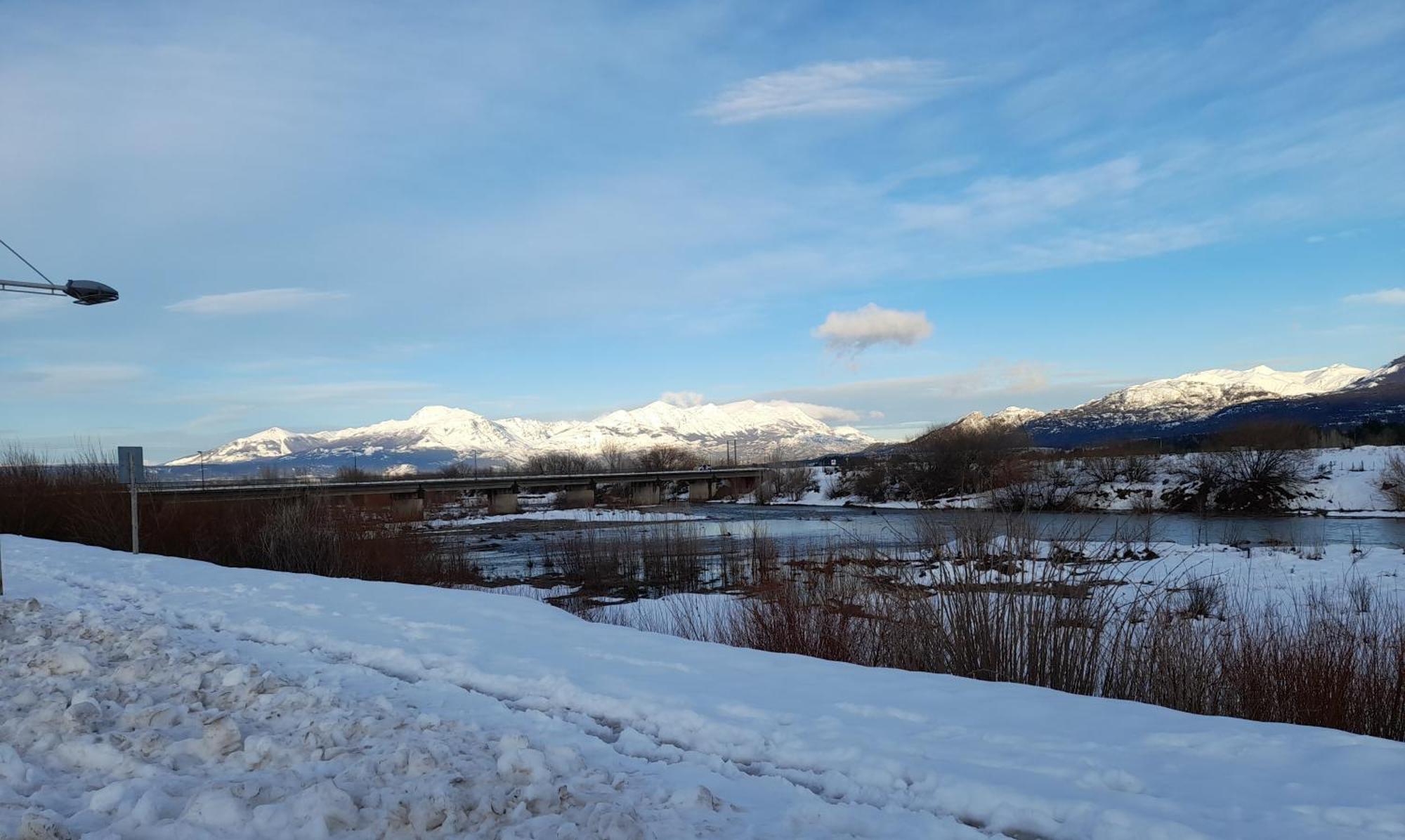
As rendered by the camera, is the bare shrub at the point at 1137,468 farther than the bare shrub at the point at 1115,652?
Yes

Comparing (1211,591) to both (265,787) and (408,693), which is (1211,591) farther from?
(265,787)

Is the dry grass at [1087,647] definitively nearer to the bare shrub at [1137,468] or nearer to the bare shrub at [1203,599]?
the bare shrub at [1203,599]

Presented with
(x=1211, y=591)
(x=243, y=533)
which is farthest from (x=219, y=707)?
(x=243, y=533)

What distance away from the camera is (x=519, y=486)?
74188 millimetres

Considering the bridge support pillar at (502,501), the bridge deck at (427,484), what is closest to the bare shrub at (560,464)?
the bridge deck at (427,484)

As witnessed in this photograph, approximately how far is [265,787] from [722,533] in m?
35.8

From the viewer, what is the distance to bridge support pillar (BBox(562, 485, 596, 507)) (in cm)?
7700

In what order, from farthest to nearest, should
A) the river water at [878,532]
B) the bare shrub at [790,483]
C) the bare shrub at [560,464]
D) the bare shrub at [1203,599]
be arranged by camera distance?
the bare shrub at [560,464], the bare shrub at [790,483], the river water at [878,532], the bare shrub at [1203,599]

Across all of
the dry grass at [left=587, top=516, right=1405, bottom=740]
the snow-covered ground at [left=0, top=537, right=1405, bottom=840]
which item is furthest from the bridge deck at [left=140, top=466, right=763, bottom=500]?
the dry grass at [left=587, top=516, right=1405, bottom=740]

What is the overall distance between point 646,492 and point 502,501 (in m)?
15.8

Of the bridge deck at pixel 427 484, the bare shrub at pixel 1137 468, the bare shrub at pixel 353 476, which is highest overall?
the bare shrub at pixel 353 476

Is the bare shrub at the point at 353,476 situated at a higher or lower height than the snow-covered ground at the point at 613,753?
higher

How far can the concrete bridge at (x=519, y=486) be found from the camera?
57188mm

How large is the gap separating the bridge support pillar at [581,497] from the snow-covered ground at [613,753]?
2631 inches
